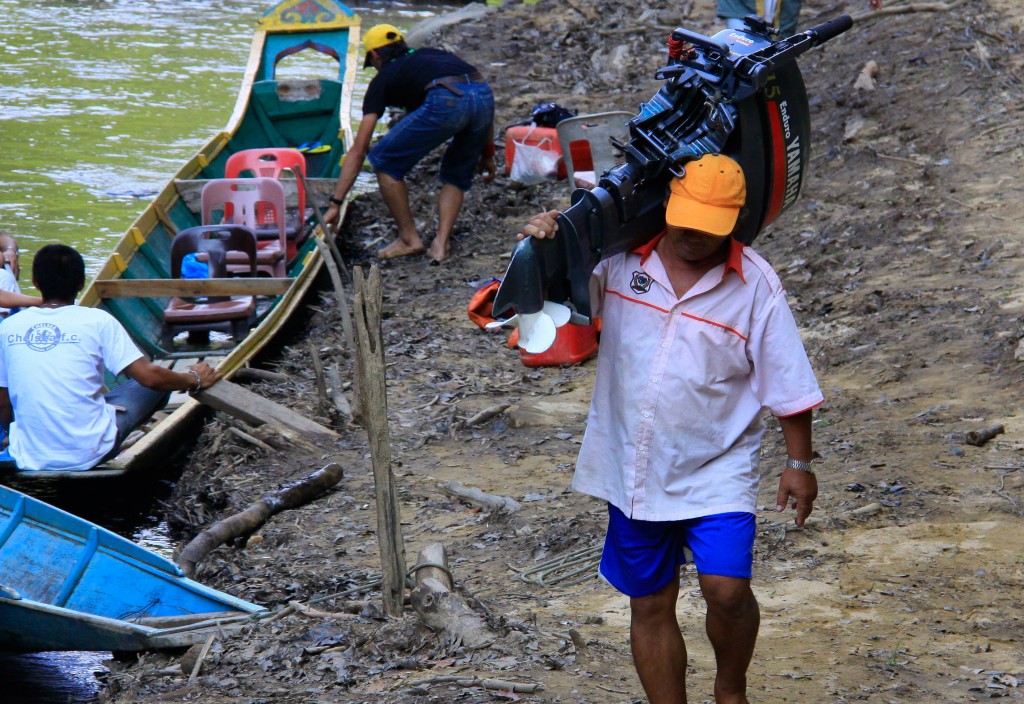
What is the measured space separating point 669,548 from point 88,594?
3115 mm

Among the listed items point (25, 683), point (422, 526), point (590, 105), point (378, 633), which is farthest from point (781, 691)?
point (590, 105)

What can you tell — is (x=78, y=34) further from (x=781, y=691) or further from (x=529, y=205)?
(x=781, y=691)

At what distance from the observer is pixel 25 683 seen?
5.30 m

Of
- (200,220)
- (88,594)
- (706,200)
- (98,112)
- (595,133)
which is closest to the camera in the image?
(706,200)

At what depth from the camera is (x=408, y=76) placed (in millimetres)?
10148

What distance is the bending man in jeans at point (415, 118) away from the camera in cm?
1014

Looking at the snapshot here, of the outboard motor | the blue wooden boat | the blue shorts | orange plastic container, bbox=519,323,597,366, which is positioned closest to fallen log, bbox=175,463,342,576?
the blue wooden boat

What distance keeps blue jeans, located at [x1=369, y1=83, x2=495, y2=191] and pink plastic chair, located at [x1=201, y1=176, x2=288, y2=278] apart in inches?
39.0

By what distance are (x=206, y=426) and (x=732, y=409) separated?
4.96m

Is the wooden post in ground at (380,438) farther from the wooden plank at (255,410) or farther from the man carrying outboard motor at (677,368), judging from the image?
the wooden plank at (255,410)

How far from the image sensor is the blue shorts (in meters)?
3.07

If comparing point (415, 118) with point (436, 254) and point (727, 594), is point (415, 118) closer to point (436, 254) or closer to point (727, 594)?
point (436, 254)

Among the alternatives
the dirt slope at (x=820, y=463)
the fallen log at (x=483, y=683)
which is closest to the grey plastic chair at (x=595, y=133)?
the dirt slope at (x=820, y=463)

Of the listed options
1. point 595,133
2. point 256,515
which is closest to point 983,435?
point 256,515
